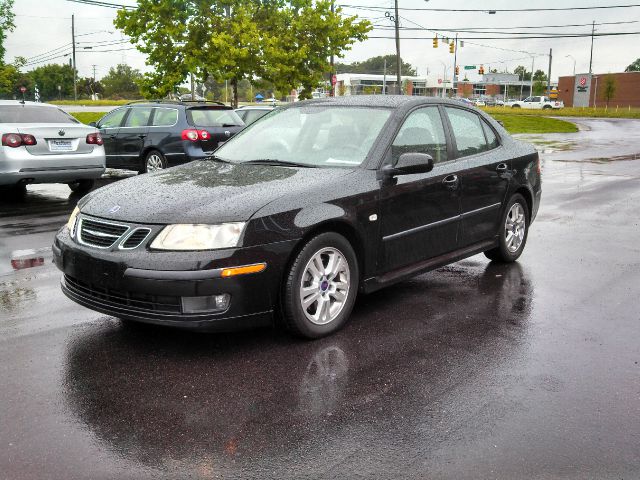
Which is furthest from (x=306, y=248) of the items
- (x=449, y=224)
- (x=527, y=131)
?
(x=527, y=131)

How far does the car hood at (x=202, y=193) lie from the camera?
14.0ft

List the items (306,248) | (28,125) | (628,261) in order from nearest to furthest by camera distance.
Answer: (306,248) < (628,261) < (28,125)

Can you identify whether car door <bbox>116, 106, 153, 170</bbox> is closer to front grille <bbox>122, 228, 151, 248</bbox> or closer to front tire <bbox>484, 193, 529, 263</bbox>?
front tire <bbox>484, 193, 529, 263</bbox>

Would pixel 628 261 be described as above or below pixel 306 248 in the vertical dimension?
below

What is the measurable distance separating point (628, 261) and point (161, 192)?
4932mm

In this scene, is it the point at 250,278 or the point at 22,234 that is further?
the point at 22,234

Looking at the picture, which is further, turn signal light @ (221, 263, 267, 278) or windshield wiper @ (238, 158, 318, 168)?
windshield wiper @ (238, 158, 318, 168)

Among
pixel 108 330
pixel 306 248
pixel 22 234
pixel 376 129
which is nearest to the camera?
pixel 306 248

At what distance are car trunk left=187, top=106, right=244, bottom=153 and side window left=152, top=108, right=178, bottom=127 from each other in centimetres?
30

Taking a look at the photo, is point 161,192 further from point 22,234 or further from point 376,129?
point 22,234

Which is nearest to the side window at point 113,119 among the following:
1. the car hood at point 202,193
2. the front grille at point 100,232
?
the car hood at point 202,193

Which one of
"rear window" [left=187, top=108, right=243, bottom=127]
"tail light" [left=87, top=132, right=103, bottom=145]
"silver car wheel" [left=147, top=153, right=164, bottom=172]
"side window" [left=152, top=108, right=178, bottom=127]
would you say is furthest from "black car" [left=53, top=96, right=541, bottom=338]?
"silver car wheel" [left=147, top=153, right=164, bottom=172]

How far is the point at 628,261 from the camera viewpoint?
7086 millimetres

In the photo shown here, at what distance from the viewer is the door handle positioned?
5676 millimetres
